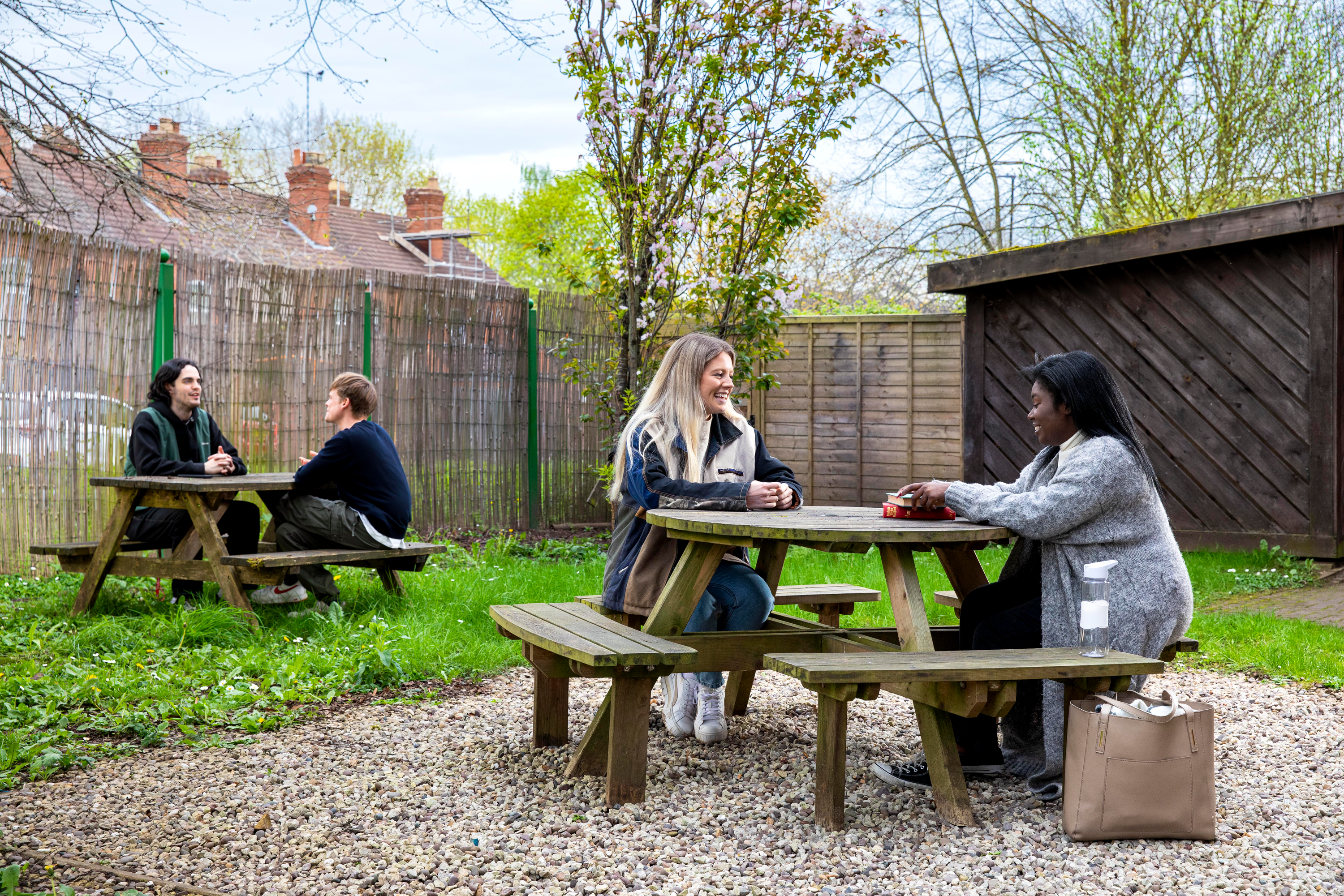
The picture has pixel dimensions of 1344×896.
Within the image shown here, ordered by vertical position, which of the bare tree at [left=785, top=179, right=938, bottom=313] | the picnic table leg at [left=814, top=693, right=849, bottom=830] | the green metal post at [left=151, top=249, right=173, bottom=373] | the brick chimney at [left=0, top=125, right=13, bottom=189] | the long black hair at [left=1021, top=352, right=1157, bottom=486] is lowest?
the picnic table leg at [left=814, top=693, right=849, bottom=830]

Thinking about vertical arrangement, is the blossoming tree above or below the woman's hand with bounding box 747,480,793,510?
above

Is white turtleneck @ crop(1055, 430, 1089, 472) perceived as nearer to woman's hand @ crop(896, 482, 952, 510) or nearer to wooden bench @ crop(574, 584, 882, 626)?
woman's hand @ crop(896, 482, 952, 510)

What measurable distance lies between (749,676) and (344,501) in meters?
2.58

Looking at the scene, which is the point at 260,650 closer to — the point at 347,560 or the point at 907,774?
Result: the point at 347,560

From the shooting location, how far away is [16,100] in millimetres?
4773

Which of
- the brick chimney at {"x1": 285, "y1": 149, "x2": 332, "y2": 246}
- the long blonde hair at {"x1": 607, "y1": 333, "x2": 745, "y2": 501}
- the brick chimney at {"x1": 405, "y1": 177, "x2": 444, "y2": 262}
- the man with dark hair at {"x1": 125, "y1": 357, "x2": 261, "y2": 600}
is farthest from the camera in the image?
the brick chimney at {"x1": 405, "y1": 177, "x2": 444, "y2": 262}

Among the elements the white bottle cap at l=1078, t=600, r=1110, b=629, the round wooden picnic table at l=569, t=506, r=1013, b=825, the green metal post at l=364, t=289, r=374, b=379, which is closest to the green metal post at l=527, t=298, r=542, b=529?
the green metal post at l=364, t=289, r=374, b=379

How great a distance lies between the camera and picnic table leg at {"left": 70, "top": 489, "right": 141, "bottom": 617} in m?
A: 5.51

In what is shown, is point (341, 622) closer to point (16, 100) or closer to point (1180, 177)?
point (16, 100)

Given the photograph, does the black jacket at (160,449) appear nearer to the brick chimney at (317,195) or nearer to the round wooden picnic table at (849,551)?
the round wooden picnic table at (849,551)

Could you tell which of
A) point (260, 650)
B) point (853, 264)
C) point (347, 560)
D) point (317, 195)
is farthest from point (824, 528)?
point (317, 195)

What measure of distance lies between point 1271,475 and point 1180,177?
6.06 meters

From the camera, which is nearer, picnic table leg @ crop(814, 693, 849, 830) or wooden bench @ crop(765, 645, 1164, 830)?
wooden bench @ crop(765, 645, 1164, 830)

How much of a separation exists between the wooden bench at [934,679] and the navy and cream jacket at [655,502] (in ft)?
2.49
